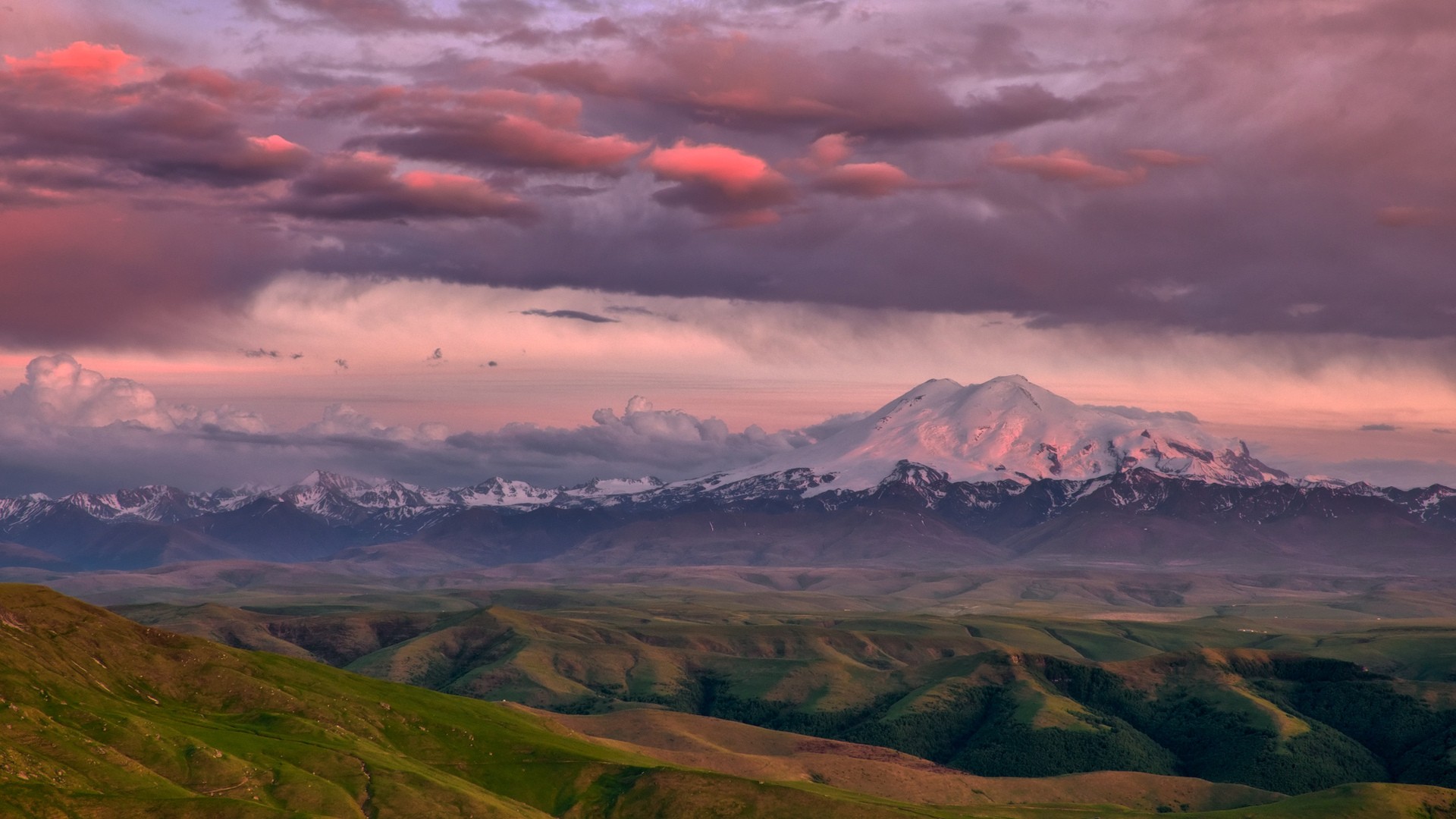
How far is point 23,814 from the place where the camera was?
191 meters
